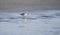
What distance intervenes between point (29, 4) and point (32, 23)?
0.67m

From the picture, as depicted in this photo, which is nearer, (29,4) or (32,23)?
(32,23)

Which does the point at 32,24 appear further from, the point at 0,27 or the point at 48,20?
the point at 0,27

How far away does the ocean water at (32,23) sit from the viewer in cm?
172

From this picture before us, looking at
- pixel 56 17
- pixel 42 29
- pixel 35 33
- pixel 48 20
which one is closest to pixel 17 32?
pixel 35 33

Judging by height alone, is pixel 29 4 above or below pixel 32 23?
above

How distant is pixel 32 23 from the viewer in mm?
1927

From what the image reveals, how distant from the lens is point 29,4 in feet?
8.15

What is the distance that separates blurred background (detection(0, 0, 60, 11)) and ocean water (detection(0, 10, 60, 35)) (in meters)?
0.16

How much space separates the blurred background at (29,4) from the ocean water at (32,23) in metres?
0.16

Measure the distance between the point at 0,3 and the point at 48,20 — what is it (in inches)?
42.3

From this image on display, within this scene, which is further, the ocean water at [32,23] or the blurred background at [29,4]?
the blurred background at [29,4]

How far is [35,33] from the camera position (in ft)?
5.52

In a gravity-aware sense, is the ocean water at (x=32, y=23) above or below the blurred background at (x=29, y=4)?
below

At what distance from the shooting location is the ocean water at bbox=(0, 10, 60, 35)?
172 cm
